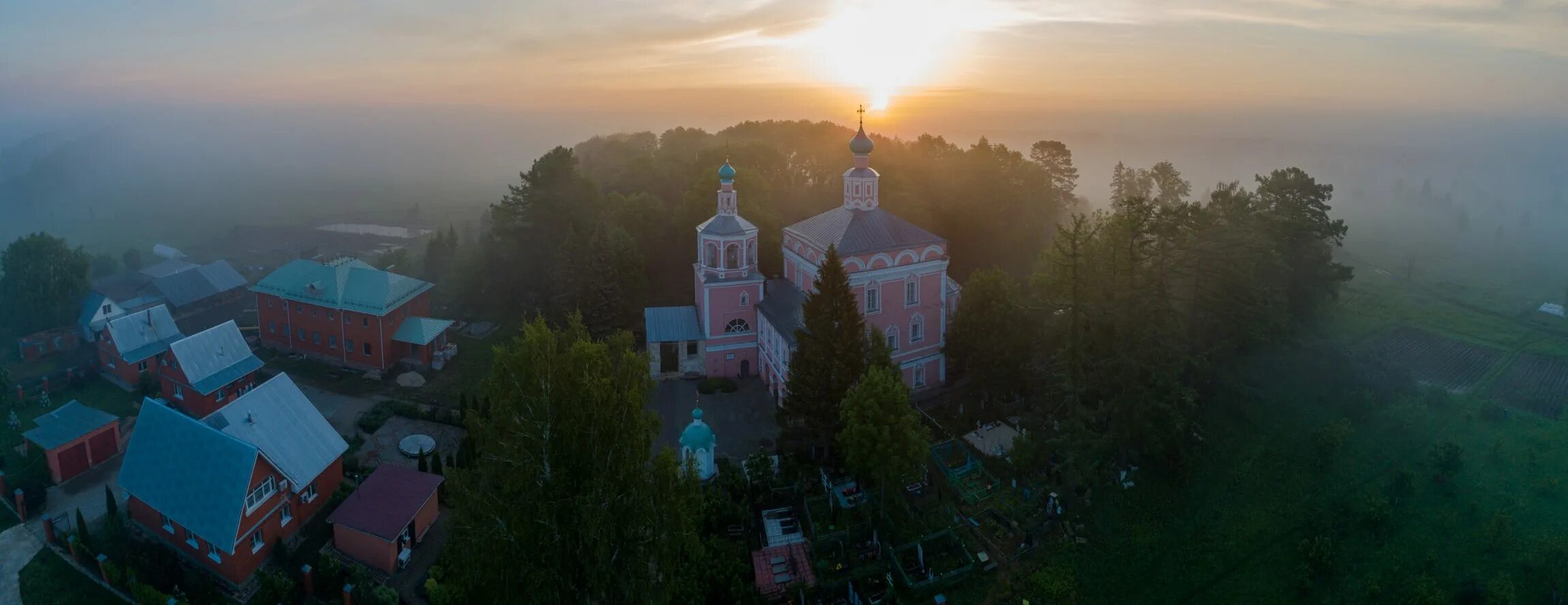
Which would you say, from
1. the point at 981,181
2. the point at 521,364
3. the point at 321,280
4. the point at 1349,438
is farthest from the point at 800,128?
the point at 521,364

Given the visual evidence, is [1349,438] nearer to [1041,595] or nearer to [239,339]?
[1041,595]

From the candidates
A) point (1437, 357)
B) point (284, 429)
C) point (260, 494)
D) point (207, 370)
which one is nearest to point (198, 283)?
point (207, 370)

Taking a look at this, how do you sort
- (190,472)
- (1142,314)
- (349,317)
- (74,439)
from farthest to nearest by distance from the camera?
(349,317) → (74,439) → (1142,314) → (190,472)

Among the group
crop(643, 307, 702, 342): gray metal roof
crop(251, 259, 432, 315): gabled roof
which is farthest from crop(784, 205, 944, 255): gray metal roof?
crop(251, 259, 432, 315): gabled roof

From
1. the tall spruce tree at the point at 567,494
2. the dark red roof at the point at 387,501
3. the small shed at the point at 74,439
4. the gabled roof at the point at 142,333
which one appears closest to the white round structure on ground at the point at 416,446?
the dark red roof at the point at 387,501

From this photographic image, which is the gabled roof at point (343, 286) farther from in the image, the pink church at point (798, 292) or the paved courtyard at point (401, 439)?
the pink church at point (798, 292)

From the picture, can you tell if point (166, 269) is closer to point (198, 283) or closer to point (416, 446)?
point (198, 283)

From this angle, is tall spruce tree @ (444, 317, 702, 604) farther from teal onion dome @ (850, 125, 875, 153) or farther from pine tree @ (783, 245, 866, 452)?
teal onion dome @ (850, 125, 875, 153)
